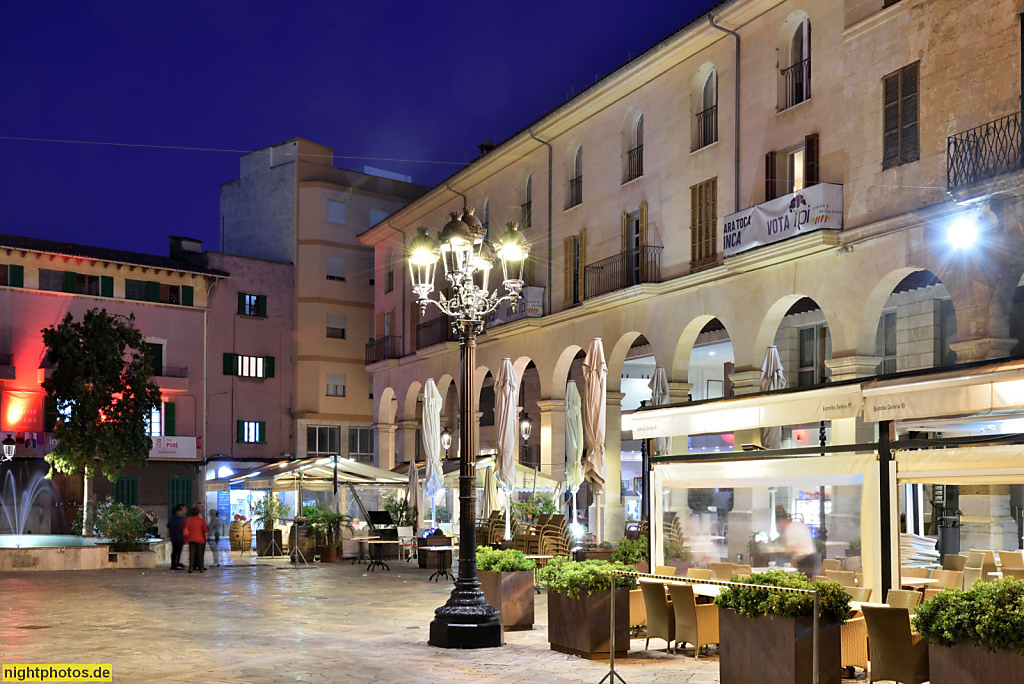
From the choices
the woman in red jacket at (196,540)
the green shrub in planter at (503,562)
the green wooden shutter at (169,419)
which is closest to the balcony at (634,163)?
the woman in red jacket at (196,540)

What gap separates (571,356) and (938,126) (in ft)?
42.4

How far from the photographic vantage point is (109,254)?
41875mm

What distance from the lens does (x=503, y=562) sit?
12.6m

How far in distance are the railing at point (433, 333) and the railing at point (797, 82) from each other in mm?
14593

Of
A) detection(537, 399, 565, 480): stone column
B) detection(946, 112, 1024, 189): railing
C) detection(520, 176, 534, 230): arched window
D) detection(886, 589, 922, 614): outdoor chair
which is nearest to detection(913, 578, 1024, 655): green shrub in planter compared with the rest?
detection(886, 589, 922, 614): outdoor chair

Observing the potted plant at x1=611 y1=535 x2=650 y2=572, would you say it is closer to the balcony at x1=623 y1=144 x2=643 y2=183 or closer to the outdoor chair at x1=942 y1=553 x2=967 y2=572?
the outdoor chair at x1=942 y1=553 x2=967 y2=572

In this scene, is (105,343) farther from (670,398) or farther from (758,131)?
(758,131)

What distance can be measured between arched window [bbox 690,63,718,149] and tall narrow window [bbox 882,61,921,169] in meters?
5.05

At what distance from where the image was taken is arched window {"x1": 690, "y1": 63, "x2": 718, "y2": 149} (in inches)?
914

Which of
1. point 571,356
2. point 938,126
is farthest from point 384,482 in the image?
point 938,126

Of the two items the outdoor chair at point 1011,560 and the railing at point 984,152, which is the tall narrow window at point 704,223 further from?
the outdoor chair at point 1011,560

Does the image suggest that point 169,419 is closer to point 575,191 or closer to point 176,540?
point 176,540

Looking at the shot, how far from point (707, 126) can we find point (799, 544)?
40.7ft

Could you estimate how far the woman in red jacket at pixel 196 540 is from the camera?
2252 cm
